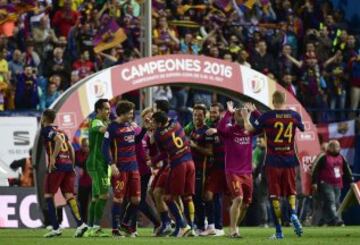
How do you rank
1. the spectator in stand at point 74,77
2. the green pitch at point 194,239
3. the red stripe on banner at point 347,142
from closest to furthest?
the green pitch at point 194,239 → the spectator in stand at point 74,77 → the red stripe on banner at point 347,142

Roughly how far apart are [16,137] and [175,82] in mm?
3898

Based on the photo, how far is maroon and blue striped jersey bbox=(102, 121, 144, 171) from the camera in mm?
23406

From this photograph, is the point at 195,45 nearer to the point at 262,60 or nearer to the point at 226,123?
the point at 262,60

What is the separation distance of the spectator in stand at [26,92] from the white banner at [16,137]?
1.20 meters

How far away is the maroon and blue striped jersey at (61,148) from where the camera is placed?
23781mm

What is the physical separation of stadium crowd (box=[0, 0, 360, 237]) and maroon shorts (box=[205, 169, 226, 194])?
616 centimetres

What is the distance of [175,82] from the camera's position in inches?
1156

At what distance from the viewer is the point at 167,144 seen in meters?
23.5

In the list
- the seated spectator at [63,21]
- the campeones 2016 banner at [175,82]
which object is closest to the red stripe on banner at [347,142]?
the campeones 2016 banner at [175,82]

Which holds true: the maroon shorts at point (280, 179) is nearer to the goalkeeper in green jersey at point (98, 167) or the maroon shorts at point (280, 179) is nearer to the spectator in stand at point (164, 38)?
the goalkeeper in green jersey at point (98, 167)

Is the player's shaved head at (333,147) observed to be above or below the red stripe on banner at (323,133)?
below

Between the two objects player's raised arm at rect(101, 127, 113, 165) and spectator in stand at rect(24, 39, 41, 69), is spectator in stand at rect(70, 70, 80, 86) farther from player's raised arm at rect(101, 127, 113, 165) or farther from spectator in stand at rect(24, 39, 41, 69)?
player's raised arm at rect(101, 127, 113, 165)

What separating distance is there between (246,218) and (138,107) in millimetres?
4075

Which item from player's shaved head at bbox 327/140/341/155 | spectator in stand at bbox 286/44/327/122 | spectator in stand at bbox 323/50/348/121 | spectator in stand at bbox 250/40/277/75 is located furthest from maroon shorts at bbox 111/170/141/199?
spectator in stand at bbox 323/50/348/121
